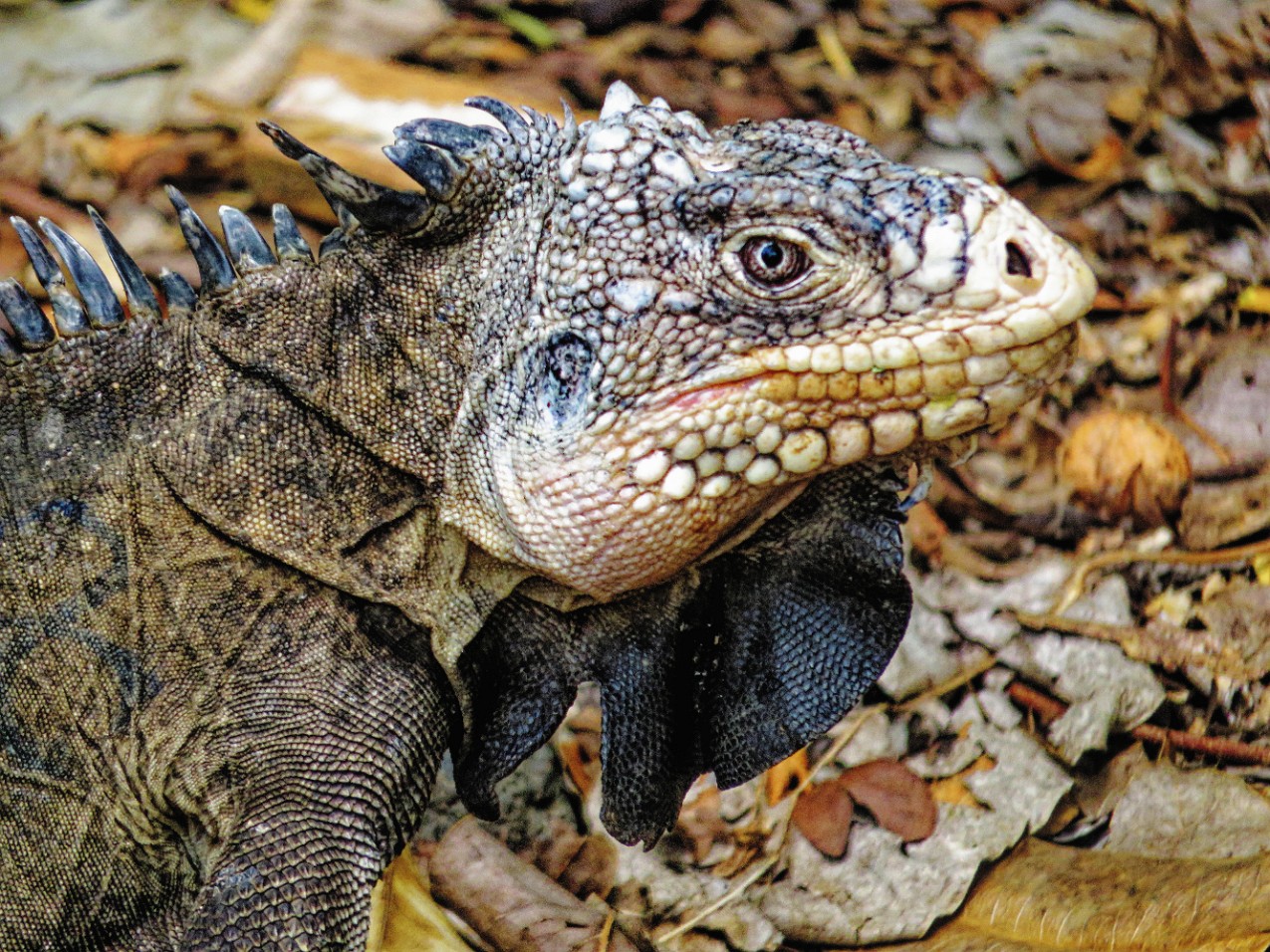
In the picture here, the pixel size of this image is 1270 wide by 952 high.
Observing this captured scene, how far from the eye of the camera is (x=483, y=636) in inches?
147

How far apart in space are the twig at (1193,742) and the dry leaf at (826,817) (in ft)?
2.40

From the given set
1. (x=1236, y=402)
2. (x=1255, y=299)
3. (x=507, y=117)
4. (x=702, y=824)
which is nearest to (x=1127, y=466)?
(x=1236, y=402)

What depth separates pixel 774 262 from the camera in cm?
310

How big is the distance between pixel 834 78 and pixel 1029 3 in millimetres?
1124

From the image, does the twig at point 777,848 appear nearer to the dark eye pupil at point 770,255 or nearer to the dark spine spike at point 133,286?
the dark eye pupil at point 770,255

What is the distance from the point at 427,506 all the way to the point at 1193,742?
2.49 meters

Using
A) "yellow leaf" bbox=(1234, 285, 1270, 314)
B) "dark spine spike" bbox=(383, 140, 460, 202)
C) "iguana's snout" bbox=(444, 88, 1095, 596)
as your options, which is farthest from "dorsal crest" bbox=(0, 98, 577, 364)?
"yellow leaf" bbox=(1234, 285, 1270, 314)

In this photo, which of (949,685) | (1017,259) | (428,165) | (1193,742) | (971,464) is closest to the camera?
(1017,259)

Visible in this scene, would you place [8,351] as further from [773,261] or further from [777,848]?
[777,848]

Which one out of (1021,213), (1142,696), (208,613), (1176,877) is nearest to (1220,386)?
(1142,696)

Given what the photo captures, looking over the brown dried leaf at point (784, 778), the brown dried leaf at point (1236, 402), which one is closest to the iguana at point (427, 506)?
the brown dried leaf at point (784, 778)

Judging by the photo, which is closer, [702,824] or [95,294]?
[95,294]

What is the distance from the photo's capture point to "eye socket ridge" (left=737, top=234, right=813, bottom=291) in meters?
3.08

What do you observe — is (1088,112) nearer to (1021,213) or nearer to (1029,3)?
(1029,3)
